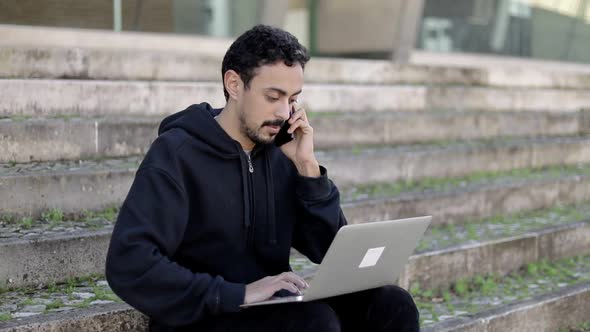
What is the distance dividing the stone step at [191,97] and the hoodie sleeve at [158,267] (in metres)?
2.94

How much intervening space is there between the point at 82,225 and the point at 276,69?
194 cm

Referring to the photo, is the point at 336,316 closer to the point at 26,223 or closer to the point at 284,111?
the point at 284,111

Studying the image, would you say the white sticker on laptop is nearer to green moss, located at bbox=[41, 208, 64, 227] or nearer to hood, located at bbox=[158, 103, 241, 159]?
hood, located at bbox=[158, 103, 241, 159]

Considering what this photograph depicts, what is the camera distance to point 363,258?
3.30 m

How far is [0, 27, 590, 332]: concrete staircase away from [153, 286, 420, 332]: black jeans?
864 mm

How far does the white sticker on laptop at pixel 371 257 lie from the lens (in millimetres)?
3318

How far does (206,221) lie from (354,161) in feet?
11.8

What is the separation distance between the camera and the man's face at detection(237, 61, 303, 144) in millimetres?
3363

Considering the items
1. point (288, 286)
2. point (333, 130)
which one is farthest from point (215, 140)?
point (333, 130)

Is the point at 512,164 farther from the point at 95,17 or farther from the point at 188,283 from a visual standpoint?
the point at 188,283

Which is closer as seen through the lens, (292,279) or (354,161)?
(292,279)

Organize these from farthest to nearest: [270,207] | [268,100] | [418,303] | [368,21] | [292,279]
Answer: [368,21] < [418,303] < [270,207] < [268,100] < [292,279]

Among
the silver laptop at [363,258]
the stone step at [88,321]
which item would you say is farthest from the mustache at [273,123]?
the stone step at [88,321]

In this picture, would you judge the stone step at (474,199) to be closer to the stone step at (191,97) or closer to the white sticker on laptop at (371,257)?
the stone step at (191,97)
